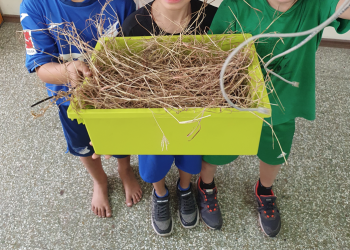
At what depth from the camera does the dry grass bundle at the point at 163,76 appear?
1.96 feet

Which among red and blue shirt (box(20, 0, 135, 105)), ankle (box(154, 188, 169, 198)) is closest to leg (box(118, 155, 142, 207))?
ankle (box(154, 188, 169, 198))

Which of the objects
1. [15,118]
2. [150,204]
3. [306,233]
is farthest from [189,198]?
[15,118]

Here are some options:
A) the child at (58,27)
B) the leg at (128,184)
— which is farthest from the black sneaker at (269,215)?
the child at (58,27)

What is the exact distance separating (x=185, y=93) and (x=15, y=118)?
1.27 metres

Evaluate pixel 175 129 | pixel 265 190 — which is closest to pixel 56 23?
pixel 175 129

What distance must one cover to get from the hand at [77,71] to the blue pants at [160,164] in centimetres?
33

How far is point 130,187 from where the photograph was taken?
1.18 metres

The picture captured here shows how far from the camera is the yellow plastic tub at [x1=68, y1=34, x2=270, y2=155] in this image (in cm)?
55

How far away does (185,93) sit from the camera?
632 mm

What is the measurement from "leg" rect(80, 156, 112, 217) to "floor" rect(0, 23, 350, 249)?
0.11ft

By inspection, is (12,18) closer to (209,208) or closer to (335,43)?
(209,208)

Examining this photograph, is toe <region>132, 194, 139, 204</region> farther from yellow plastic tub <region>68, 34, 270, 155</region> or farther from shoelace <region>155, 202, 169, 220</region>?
yellow plastic tub <region>68, 34, 270, 155</region>

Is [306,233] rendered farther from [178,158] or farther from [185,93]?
[185,93]

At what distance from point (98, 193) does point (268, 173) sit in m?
0.71
